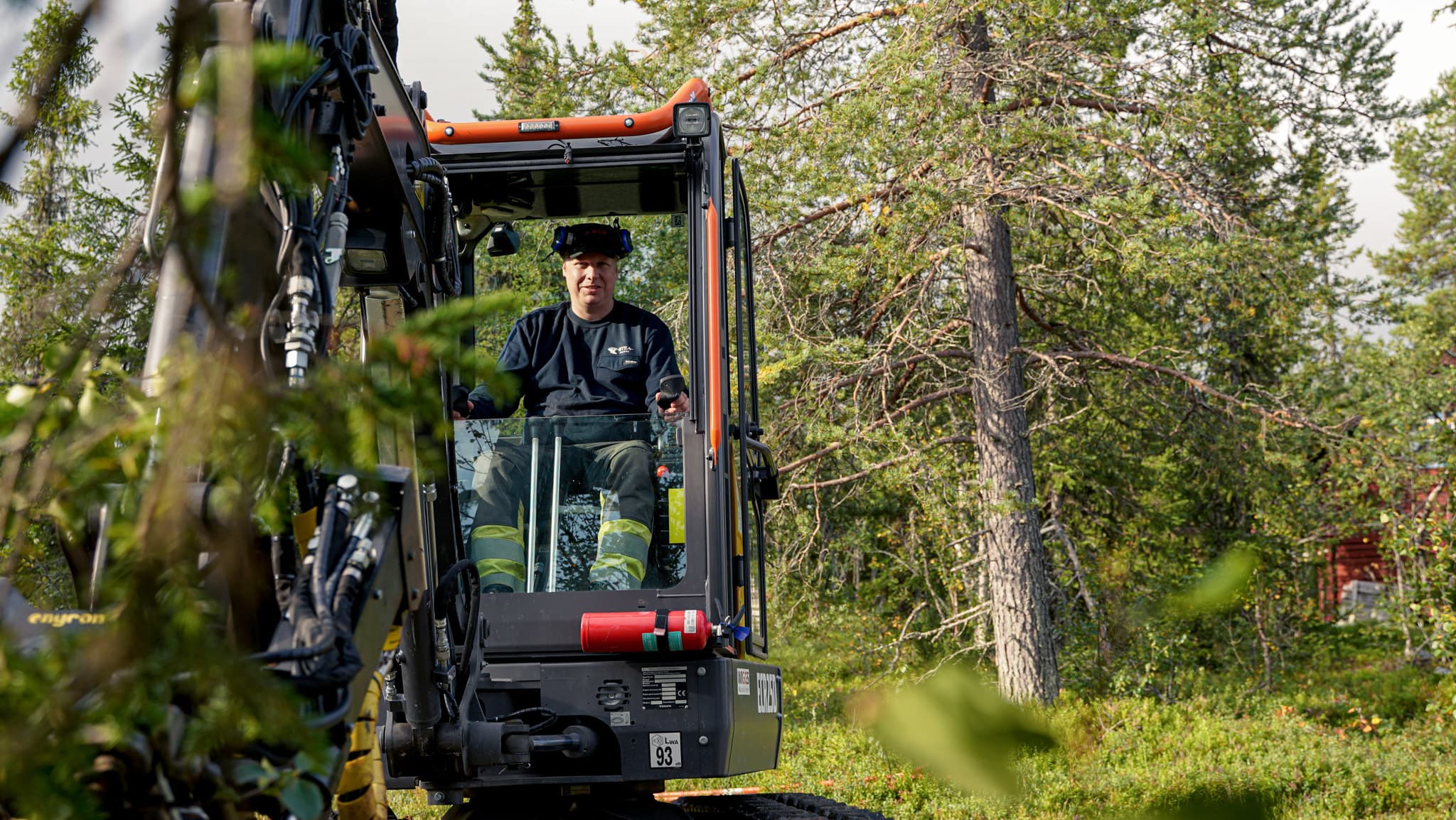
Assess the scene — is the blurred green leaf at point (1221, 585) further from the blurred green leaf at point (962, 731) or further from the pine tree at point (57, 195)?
the pine tree at point (57, 195)

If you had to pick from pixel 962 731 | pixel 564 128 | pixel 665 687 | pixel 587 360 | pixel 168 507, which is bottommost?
pixel 665 687

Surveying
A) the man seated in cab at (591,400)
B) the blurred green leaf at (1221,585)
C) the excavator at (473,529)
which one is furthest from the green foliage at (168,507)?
the man seated in cab at (591,400)

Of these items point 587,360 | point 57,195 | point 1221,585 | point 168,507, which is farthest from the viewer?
point 587,360

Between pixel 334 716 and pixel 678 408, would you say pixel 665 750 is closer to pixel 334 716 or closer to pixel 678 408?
pixel 678 408

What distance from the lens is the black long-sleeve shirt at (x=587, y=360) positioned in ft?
16.7

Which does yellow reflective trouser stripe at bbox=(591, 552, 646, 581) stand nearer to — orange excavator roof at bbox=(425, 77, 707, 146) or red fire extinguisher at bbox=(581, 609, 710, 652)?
red fire extinguisher at bbox=(581, 609, 710, 652)

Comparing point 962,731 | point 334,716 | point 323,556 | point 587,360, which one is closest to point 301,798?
point 334,716

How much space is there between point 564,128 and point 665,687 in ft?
7.16

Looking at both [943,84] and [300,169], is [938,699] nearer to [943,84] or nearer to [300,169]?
[300,169]

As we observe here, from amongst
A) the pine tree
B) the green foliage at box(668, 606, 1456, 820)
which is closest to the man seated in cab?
the green foliage at box(668, 606, 1456, 820)

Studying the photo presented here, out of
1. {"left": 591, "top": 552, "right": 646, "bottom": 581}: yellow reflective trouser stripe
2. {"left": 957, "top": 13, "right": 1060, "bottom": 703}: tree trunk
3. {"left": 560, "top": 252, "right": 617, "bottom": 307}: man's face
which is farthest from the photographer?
{"left": 957, "top": 13, "right": 1060, "bottom": 703}: tree trunk

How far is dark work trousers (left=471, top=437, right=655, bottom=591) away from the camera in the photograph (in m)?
4.78

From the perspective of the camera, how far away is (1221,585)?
876 millimetres

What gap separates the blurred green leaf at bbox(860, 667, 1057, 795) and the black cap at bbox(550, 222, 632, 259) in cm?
445
